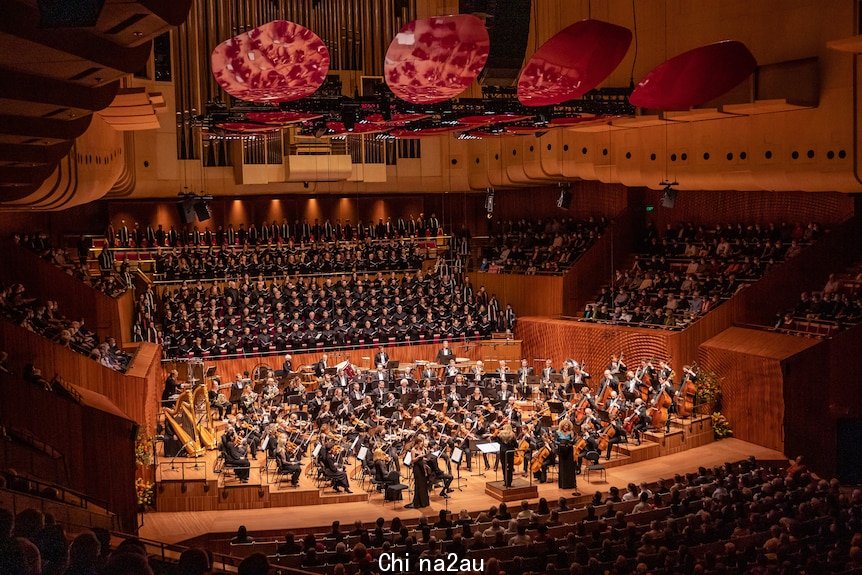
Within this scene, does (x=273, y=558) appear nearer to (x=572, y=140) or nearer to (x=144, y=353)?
(x=144, y=353)

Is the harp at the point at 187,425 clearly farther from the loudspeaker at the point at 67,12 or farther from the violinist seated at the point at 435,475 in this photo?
the loudspeaker at the point at 67,12

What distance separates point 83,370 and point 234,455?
7.06 feet

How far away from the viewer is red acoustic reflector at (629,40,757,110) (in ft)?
33.4

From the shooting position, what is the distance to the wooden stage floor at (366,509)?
1107cm

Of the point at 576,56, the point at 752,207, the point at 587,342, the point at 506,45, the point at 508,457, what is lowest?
the point at 508,457

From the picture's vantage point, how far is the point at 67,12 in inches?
133

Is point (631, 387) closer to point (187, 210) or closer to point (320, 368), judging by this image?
point (320, 368)

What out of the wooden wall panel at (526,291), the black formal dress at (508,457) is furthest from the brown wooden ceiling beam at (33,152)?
the wooden wall panel at (526,291)

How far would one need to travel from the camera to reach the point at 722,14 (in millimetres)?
15359

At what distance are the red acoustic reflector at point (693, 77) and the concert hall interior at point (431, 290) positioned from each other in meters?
0.04

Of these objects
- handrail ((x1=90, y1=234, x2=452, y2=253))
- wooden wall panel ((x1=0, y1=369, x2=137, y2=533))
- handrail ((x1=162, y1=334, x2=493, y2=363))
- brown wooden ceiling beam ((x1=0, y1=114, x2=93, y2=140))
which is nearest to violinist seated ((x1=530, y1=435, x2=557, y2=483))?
wooden wall panel ((x1=0, y1=369, x2=137, y2=533))

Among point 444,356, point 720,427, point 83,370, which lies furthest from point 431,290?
point 83,370

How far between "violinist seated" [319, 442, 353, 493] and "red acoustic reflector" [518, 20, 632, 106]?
568 cm

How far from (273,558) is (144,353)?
758cm
